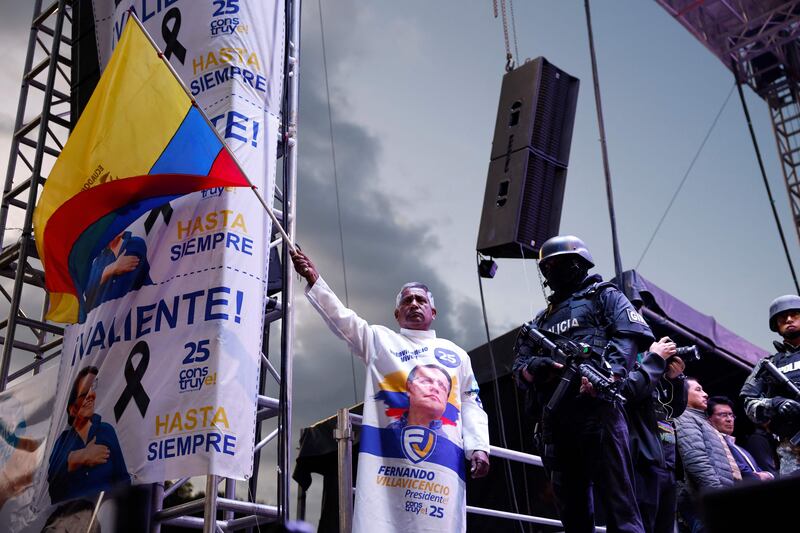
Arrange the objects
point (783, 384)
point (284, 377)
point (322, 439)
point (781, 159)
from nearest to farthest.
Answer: point (284, 377) < point (783, 384) < point (322, 439) < point (781, 159)

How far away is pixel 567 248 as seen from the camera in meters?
4.59

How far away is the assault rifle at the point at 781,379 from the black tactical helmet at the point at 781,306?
265 millimetres

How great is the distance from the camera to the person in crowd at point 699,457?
5.86 metres

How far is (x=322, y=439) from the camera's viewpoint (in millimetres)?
9672

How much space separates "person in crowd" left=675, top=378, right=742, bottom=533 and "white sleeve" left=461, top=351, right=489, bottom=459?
6.47 ft

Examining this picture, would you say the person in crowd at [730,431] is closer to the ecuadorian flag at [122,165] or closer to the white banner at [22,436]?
the ecuadorian flag at [122,165]

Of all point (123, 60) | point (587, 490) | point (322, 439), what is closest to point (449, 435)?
point (587, 490)

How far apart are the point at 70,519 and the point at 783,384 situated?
4.15 metres

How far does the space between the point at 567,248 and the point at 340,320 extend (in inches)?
50.6

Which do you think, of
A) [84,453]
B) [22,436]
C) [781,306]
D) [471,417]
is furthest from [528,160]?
[22,436]

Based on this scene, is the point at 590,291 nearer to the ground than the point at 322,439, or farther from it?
nearer to the ground

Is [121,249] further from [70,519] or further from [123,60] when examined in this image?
[70,519]

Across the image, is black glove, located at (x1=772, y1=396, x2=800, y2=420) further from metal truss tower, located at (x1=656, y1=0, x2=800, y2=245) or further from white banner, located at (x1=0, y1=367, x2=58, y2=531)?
metal truss tower, located at (x1=656, y1=0, x2=800, y2=245)

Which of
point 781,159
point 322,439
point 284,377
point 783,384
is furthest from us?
point 781,159
